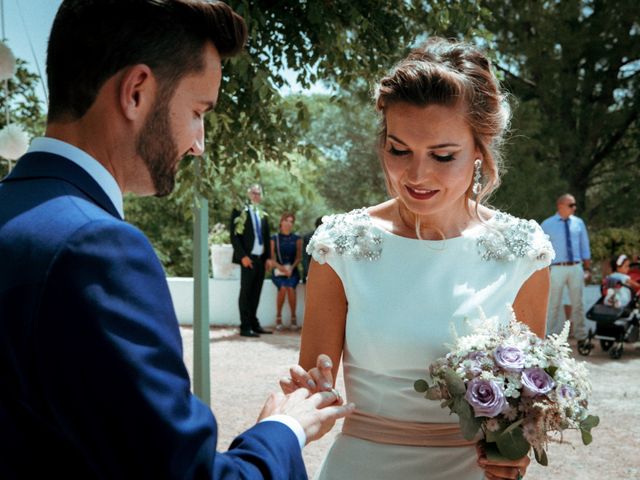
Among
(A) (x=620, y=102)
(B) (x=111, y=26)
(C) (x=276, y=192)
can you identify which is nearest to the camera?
(B) (x=111, y=26)

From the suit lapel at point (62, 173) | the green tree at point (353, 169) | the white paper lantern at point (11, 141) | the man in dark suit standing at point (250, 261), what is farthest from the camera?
the green tree at point (353, 169)

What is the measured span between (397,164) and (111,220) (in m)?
1.31

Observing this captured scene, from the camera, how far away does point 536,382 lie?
186 centimetres

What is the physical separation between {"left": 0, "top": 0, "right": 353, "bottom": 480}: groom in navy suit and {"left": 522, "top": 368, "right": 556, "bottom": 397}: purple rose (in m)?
0.83

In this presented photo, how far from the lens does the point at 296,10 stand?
13.1 ft

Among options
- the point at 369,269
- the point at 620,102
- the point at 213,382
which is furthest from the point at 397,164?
the point at 620,102

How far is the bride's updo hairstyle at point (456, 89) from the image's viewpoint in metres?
→ 2.14

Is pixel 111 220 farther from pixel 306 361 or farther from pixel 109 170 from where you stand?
pixel 306 361

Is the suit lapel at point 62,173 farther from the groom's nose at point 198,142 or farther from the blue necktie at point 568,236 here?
the blue necktie at point 568,236

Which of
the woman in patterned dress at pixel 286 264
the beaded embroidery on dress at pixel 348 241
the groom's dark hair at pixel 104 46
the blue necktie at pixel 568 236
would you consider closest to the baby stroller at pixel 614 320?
the blue necktie at pixel 568 236

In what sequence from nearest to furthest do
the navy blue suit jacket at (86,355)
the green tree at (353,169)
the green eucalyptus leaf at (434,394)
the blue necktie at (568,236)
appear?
the navy blue suit jacket at (86,355) < the green eucalyptus leaf at (434,394) < the blue necktie at (568,236) < the green tree at (353,169)

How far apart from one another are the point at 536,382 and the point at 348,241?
0.75 metres

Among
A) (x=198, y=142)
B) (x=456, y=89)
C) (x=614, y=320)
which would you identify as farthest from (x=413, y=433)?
(x=614, y=320)

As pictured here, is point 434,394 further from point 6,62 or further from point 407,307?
point 6,62
